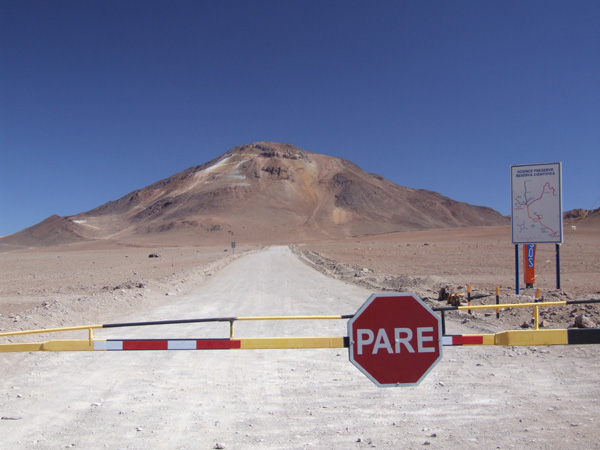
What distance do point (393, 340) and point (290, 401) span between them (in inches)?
85.8

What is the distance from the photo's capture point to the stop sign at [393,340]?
4.17 m

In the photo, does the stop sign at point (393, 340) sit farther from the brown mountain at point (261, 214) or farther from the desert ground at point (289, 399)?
the brown mountain at point (261, 214)

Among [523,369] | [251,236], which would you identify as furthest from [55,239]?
[523,369]

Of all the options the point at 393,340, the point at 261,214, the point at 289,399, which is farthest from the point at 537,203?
the point at 261,214

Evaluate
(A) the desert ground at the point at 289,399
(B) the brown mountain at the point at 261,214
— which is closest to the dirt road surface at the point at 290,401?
(A) the desert ground at the point at 289,399

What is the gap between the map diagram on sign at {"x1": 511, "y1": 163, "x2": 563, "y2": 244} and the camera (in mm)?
15834

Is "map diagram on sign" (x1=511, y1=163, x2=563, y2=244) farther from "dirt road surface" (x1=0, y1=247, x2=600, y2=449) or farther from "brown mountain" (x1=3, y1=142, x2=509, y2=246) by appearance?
"brown mountain" (x1=3, y1=142, x2=509, y2=246)

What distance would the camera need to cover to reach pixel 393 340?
13.7 ft

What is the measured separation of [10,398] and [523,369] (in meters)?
6.57

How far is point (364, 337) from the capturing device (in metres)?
4.19

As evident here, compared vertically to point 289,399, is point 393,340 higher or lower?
higher

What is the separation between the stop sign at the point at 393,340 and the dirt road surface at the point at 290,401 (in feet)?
2.91

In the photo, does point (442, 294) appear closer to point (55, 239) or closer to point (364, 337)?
point (364, 337)

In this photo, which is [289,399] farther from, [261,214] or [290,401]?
[261,214]
